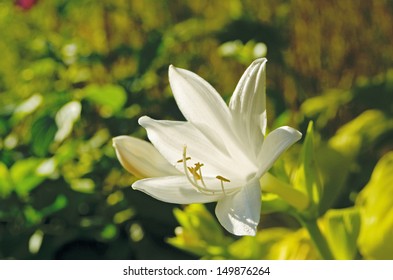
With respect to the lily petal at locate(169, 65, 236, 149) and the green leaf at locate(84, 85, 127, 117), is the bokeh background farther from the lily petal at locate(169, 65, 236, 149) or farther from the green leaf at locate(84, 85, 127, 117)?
the lily petal at locate(169, 65, 236, 149)

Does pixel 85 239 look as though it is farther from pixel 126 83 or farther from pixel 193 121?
pixel 193 121

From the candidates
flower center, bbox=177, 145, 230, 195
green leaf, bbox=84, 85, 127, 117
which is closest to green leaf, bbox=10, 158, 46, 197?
green leaf, bbox=84, 85, 127, 117

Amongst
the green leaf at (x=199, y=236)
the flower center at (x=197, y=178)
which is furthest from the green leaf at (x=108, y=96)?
the flower center at (x=197, y=178)

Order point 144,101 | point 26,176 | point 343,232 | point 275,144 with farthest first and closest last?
1. point 144,101
2. point 26,176
3. point 343,232
4. point 275,144

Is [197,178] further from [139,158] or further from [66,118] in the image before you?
[66,118]

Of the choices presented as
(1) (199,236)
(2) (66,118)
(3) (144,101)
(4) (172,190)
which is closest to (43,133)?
(2) (66,118)

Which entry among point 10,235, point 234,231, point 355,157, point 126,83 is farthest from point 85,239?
point 234,231

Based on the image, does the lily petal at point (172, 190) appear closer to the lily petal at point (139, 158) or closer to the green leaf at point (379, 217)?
the lily petal at point (139, 158)
